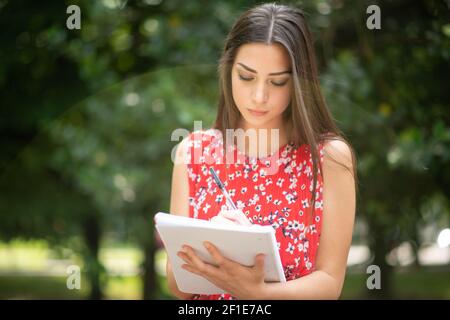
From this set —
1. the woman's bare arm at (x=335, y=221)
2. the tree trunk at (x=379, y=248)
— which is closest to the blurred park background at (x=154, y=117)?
the tree trunk at (x=379, y=248)

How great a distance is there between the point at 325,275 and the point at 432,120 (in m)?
1.70

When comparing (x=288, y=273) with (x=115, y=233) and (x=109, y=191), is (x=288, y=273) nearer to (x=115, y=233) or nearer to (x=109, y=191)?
(x=109, y=191)

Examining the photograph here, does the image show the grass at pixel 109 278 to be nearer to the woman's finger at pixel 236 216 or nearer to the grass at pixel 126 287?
the grass at pixel 126 287

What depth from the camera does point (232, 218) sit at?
1309 millimetres

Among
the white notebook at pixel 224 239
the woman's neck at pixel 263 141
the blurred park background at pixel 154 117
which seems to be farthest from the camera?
the blurred park background at pixel 154 117

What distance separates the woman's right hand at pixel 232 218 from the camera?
1300mm

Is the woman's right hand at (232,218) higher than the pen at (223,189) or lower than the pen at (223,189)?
lower

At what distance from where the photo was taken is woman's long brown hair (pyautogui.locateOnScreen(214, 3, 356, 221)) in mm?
1358

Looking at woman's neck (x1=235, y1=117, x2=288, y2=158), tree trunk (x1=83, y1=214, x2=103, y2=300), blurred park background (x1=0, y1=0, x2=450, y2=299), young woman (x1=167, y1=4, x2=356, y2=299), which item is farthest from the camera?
tree trunk (x1=83, y1=214, x2=103, y2=300)

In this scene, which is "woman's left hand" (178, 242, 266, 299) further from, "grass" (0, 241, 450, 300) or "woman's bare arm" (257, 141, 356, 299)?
"grass" (0, 241, 450, 300)

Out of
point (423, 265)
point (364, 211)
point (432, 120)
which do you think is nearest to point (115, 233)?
point (364, 211)

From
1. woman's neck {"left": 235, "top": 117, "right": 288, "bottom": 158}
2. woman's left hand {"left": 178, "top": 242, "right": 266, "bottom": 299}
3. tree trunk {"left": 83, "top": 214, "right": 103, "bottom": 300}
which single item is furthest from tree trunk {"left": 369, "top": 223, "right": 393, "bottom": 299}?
woman's left hand {"left": 178, "top": 242, "right": 266, "bottom": 299}

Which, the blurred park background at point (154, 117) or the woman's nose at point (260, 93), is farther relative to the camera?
the blurred park background at point (154, 117)

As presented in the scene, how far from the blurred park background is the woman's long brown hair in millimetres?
797
